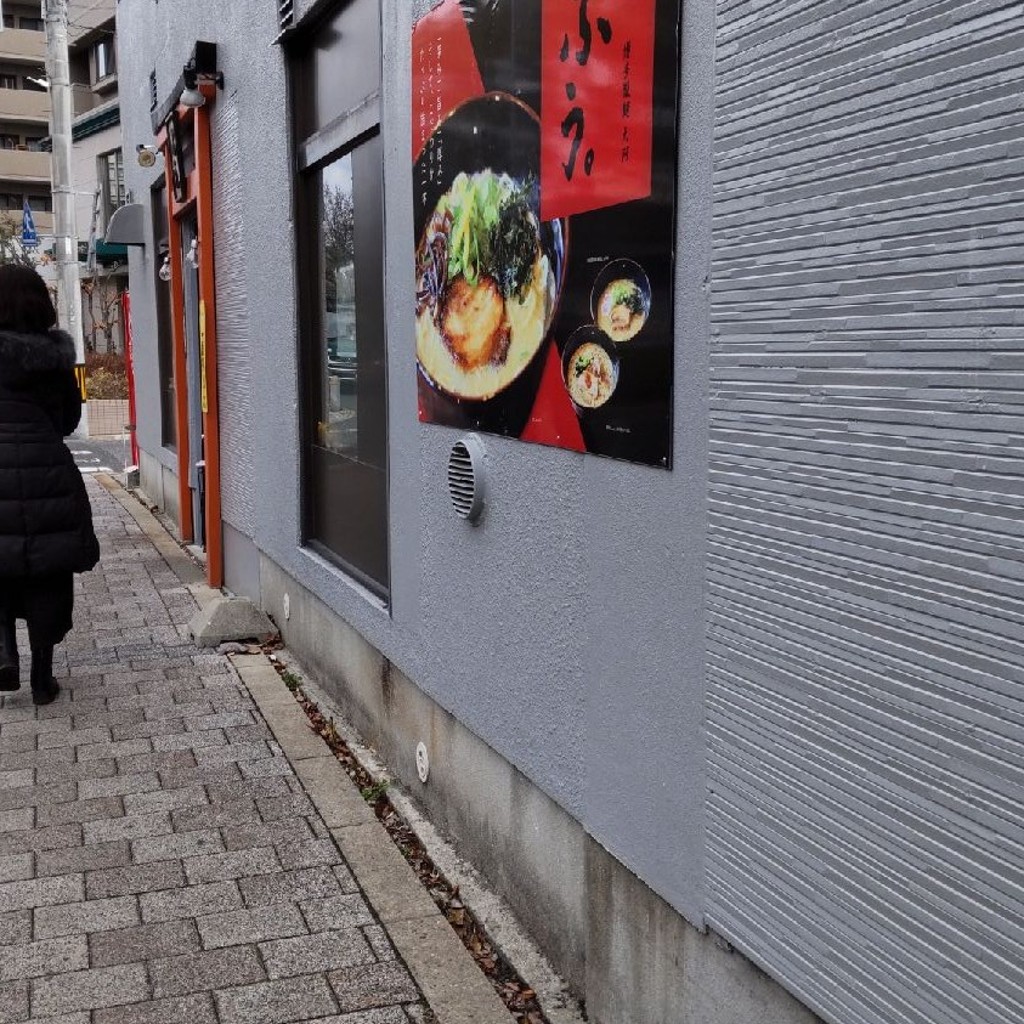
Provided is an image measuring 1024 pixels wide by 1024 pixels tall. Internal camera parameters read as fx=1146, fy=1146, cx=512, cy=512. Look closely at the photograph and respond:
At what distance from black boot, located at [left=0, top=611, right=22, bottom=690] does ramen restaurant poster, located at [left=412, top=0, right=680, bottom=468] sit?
2734mm

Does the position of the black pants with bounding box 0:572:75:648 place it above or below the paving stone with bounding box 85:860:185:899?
above

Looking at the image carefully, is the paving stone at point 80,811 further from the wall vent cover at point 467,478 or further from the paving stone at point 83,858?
the wall vent cover at point 467,478

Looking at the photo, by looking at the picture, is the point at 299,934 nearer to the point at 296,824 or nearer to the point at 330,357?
the point at 296,824

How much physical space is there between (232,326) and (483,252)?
401 cm

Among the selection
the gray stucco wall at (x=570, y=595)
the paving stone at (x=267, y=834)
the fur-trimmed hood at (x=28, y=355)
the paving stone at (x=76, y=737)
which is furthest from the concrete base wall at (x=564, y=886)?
the fur-trimmed hood at (x=28, y=355)

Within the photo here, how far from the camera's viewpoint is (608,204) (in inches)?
100.0

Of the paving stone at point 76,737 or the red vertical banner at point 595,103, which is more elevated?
the red vertical banner at point 595,103

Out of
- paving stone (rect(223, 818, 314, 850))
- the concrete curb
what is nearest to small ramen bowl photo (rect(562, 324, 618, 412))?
the concrete curb

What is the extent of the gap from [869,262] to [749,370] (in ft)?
1.16

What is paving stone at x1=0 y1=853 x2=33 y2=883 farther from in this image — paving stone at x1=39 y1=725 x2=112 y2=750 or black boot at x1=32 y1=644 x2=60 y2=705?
black boot at x1=32 y1=644 x2=60 y2=705

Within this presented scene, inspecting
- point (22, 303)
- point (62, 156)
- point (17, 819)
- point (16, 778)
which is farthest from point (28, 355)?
point (62, 156)

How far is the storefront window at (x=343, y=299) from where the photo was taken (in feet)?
15.1

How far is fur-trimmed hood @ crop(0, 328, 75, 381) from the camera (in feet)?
16.8

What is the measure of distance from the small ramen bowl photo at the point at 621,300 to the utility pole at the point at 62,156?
610 inches
